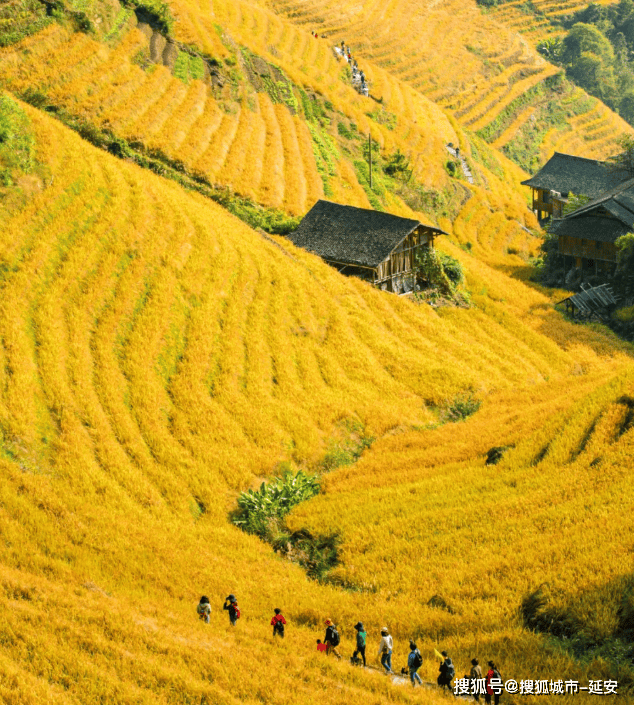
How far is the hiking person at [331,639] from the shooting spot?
20.3m

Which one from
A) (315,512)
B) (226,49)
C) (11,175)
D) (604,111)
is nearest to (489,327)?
(315,512)

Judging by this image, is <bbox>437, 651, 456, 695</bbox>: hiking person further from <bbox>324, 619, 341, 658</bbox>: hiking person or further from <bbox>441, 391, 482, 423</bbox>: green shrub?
<bbox>441, 391, 482, 423</bbox>: green shrub

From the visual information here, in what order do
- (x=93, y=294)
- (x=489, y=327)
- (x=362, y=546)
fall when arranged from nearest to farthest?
(x=362, y=546) < (x=93, y=294) < (x=489, y=327)

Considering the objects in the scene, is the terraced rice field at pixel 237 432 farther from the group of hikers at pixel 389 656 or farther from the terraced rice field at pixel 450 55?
the terraced rice field at pixel 450 55

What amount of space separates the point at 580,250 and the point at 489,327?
62.3 ft

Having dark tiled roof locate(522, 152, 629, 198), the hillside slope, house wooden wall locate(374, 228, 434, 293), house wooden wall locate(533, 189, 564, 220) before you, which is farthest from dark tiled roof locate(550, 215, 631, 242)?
house wooden wall locate(533, 189, 564, 220)

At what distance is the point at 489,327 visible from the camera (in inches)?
2122

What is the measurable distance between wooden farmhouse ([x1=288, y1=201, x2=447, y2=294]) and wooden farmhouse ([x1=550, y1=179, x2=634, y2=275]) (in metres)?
17.8

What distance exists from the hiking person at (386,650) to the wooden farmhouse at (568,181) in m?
71.5

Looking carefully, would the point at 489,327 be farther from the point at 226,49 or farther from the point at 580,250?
the point at 226,49

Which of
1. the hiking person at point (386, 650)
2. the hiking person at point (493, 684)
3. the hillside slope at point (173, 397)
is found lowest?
the hillside slope at point (173, 397)

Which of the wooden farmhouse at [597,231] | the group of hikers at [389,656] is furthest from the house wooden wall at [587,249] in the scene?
the group of hikers at [389,656]

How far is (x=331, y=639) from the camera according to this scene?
20359 millimetres

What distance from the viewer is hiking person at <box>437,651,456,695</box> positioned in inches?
729
